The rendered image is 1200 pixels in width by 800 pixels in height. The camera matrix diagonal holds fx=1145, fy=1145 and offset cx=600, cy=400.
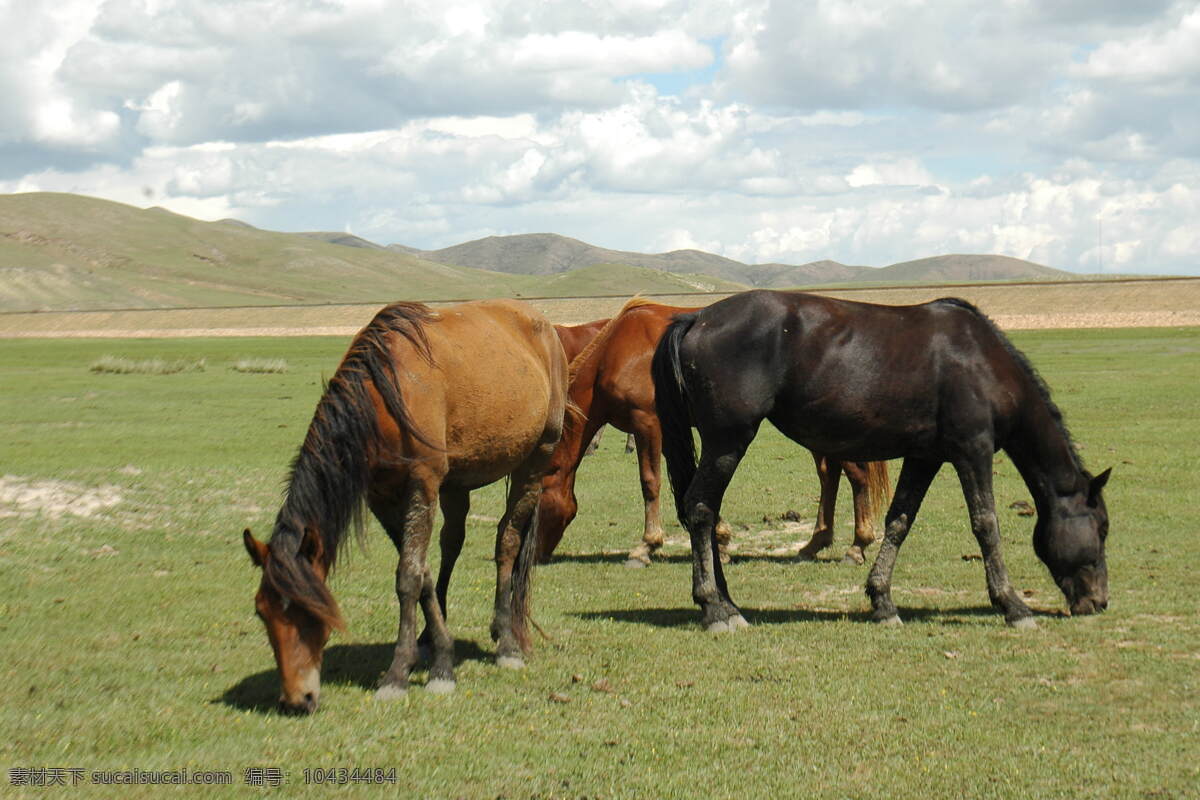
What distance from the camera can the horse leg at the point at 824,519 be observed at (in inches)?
432

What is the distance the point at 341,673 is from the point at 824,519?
568cm

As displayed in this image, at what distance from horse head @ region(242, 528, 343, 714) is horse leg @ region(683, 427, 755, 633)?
3.14 m

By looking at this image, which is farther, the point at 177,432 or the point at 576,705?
the point at 177,432

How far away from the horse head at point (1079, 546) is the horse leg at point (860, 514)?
7.49 feet

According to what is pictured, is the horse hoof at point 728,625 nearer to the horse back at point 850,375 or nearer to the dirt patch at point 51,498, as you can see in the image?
the horse back at point 850,375

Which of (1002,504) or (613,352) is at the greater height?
(613,352)

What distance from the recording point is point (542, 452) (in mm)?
7781

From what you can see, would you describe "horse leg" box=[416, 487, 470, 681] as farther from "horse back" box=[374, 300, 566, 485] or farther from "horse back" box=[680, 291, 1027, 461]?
"horse back" box=[680, 291, 1027, 461]

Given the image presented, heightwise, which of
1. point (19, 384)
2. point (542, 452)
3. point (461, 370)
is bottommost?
point (19, 384)

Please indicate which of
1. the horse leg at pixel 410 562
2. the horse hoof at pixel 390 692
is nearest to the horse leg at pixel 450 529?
the horse leg at pixel 410 562

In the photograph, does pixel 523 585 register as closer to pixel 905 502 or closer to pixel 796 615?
pixel 796 615

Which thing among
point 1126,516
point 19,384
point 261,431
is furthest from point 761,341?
point 19,384

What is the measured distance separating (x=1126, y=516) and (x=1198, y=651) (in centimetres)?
544

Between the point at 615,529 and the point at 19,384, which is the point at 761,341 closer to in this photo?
the point at 615,529
